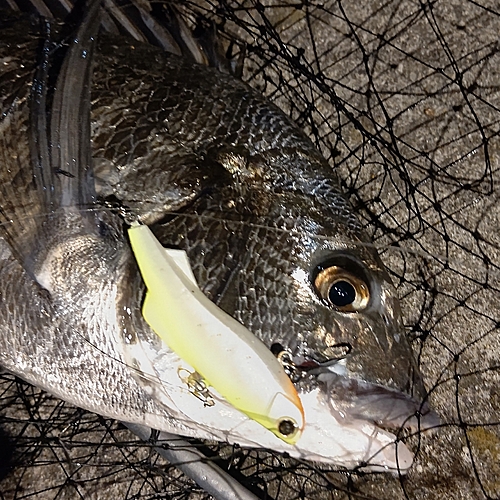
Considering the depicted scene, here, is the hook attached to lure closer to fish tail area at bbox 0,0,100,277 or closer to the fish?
the fish

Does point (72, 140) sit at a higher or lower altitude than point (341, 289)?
higher

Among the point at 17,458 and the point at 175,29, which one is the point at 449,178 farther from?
the point at 17,458

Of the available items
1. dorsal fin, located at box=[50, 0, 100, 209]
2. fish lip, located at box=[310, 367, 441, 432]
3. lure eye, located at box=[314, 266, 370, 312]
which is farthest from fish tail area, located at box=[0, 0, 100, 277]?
fish lip, located at box=[310, 367, 441, 432]

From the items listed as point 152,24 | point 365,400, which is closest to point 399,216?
point 365,400

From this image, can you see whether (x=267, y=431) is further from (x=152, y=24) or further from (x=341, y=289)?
(x=152, y=24)

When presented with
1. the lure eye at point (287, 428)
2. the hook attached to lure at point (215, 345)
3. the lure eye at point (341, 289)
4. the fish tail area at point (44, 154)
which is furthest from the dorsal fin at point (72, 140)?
the lure eye at point (287, 428)

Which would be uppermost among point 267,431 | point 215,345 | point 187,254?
point 187,254

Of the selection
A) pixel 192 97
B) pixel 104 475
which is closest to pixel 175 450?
pixel 104 475
